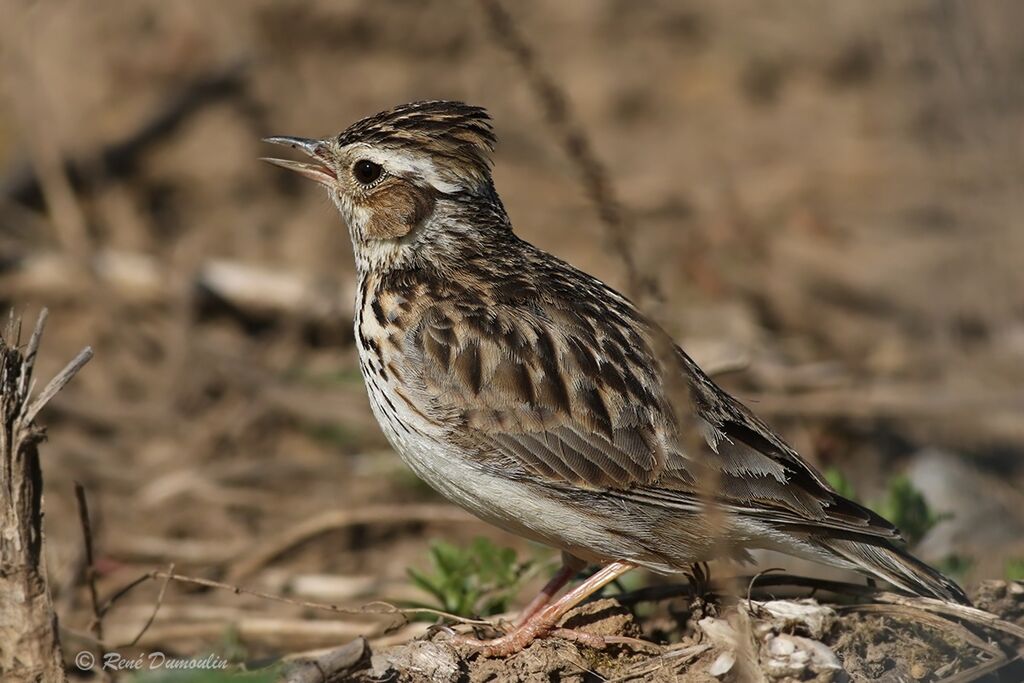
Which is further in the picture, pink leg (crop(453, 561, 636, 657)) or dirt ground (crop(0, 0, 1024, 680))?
dirt ground (crop(0, 0, 1024, 680))

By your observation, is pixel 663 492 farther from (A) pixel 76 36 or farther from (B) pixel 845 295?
(A) pixel 76 36

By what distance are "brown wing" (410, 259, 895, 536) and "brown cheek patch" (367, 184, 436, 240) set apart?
21.1 inches

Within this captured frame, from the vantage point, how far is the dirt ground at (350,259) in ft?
27.6

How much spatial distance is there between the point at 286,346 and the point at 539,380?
17.3ft

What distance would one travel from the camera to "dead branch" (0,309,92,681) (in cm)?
475

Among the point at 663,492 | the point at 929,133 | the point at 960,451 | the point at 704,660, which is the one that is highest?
the point at 929,133

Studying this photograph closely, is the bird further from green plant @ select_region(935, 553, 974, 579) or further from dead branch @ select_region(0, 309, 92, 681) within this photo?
dead branch @ select_region(0, 309, 92, 681)

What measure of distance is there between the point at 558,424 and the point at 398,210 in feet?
4.32

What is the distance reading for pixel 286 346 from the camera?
10562 millimetres

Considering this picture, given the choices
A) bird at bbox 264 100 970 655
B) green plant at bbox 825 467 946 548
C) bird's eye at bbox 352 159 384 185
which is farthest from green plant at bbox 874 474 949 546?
bird's eye at bbox 352 159 384 185

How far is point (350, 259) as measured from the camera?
11.3m

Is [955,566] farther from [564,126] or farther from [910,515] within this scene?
[564,126]

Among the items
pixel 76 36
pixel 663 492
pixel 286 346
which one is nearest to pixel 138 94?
pixel 76 36

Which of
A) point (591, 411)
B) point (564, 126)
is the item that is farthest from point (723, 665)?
point (564, 126)
